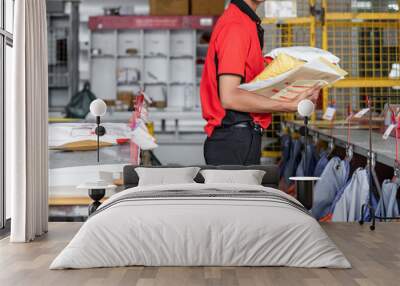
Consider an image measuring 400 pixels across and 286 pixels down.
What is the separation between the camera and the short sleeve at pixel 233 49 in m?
4.07

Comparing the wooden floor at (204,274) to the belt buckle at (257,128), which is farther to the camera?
the belt buckle at (257,128)

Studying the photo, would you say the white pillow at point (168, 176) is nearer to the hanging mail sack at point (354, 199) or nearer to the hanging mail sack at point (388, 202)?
the hanging mail sack at point (354, 199)

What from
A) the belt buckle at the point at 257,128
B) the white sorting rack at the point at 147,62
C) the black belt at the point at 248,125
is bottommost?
the belt buckle at the point at 257,128

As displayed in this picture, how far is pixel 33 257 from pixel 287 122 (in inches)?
167

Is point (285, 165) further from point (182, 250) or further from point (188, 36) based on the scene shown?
point (188, 36)

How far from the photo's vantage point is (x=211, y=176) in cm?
464

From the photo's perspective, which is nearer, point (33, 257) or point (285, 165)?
point (33, 257)

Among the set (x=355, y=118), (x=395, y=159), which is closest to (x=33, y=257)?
(x=395, y=159)

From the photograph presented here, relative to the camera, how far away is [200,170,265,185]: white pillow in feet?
14.7

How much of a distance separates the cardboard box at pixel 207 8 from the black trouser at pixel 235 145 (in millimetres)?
7521

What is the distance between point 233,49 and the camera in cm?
407

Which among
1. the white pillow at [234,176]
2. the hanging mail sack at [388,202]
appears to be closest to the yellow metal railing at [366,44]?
the hanging mail sack at [388,202]

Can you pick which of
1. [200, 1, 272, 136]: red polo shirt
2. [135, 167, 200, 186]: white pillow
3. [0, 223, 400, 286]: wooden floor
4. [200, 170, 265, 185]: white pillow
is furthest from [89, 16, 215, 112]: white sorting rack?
[0, 223, 400, 286]: wooden floor

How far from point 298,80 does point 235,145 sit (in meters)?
0.53
